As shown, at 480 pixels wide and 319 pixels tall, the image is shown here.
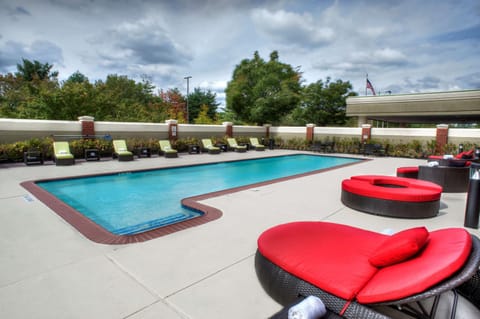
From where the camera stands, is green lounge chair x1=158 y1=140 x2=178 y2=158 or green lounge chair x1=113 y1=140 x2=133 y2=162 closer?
green lounge chair x1=113 y1=140 x2=133 y2=162

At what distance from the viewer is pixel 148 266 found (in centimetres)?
282

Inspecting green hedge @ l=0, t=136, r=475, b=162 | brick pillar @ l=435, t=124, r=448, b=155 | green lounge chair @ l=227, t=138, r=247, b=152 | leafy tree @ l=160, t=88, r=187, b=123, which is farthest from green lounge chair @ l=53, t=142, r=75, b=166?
leafy tree @ l=160, t=88, r=187, b=123

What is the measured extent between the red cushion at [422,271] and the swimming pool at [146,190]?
11.8 feet

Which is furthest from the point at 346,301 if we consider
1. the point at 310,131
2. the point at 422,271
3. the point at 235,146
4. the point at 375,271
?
the point at 310,131

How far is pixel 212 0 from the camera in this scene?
9.60 meters

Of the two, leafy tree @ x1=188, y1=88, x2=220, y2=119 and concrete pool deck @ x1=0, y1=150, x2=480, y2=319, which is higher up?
leafy tree @ x1=188, y1=88, x2=220, y2=119

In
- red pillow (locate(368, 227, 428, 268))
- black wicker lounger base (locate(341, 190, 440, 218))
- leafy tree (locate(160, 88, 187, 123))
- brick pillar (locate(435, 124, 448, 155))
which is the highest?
leafy tree (locate(160, 88, 187, 123))

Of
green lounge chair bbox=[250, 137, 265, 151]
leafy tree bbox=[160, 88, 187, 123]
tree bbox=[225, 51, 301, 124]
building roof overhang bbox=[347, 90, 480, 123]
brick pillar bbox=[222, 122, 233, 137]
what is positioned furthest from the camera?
leafy tree bbox=[160, 88, 187, 123]

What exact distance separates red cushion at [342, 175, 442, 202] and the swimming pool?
10.2 feet

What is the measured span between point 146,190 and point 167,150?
6.42 m

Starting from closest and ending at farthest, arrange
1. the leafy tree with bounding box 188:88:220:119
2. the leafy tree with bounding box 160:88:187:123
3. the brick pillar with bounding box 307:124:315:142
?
the brick pillar with bounding box 307:124:315:142
the leafy tree with bounding box 160:88:187:123
the leafy tree with bounding box 188:88:220:119

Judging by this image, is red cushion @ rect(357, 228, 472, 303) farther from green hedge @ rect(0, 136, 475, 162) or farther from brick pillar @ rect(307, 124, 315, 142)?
brick pillar @ rect(307, 124, 315, 142)

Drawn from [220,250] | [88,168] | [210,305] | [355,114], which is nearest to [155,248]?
[220,250]

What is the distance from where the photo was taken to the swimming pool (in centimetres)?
520
